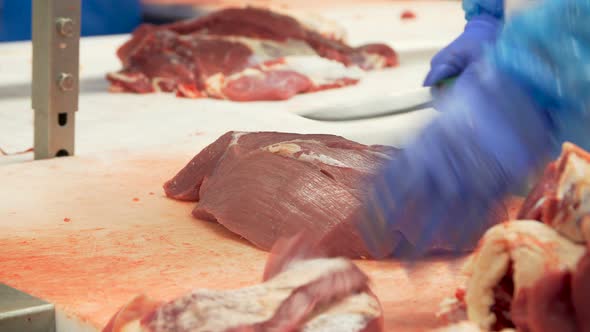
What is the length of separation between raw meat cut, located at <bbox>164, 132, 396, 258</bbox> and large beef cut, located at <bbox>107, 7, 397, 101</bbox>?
2.46m

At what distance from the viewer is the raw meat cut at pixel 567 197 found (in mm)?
1745

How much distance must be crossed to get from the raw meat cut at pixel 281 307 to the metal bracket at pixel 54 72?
2209mm

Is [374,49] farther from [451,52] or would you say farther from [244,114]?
[451,52]

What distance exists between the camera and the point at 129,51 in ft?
21.1

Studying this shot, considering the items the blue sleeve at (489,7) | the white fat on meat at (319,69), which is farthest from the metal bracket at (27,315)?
the white fat on meat at (319,69)

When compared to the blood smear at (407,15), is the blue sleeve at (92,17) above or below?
below

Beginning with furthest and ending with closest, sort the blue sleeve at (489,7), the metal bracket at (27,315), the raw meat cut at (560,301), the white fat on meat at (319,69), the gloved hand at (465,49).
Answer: the white fat on meat at (319,69) → the blue sleeve at (489,7) → the gloved hand at (465,49) → the metal bracket at (27,315) → the raw meat cut at (560,301)

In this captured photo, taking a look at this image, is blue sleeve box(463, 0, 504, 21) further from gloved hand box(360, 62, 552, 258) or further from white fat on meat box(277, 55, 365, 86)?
white fat on meat box(277, 55, 365, 86)

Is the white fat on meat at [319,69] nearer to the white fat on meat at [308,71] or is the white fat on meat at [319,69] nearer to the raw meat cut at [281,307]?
the white fat on meat at [308,71]

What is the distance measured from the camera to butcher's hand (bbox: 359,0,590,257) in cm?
205

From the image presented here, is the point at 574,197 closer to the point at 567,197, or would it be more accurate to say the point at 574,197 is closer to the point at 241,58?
the point at 567,197

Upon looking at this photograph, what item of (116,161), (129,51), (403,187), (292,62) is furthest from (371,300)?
(129,51)

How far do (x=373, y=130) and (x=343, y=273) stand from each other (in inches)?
97.3

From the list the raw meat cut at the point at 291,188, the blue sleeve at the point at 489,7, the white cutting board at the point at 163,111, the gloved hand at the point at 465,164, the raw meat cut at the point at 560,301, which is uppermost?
the blue sleeve at the point at 489,7
